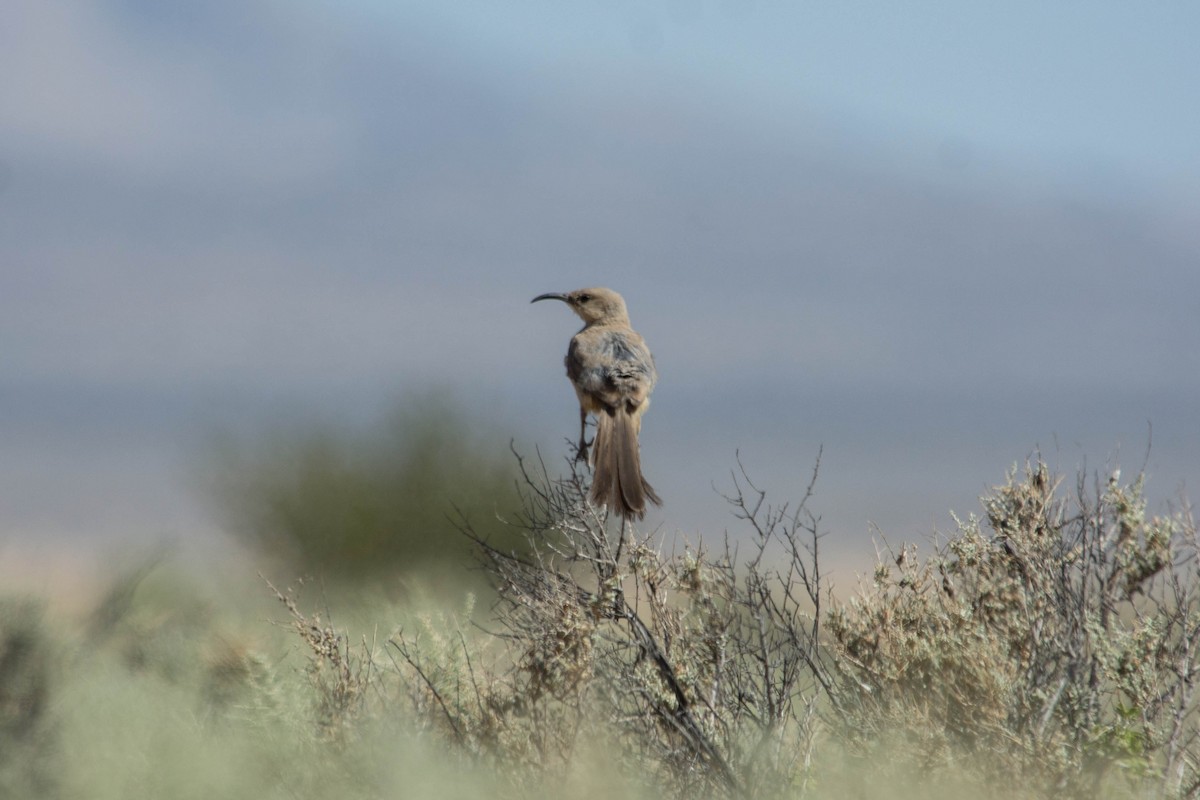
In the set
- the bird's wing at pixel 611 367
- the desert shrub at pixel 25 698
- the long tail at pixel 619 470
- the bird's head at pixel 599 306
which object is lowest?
the desert shrub at pixel 25 698

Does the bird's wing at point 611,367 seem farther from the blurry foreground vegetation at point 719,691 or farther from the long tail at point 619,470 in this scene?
the blurry foreground vegetation at point 719,691

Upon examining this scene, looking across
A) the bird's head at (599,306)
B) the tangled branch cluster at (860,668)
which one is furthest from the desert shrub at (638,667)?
the bird's head at (599,306)

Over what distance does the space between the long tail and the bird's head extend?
7.00ft

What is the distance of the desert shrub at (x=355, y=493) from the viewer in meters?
16.6

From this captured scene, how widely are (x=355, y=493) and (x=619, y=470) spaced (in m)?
10.2

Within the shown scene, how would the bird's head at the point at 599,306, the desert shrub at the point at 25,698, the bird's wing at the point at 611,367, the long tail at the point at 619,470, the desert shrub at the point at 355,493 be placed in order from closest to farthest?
the desert shrub at the point at 25,698
the long tail at the point at 619,470
the bird's wing at the point at 611,367
the bird's head at the point at 599,306
the desert shrub at the point at 355,493

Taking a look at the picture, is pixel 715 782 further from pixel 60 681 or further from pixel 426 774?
pixel 60 681

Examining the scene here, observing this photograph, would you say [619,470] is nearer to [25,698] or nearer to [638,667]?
[638,667]

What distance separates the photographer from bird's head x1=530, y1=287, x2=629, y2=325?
9.79 metres

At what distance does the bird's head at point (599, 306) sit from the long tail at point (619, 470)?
213 centimetres

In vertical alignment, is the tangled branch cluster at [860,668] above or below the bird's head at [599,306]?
below

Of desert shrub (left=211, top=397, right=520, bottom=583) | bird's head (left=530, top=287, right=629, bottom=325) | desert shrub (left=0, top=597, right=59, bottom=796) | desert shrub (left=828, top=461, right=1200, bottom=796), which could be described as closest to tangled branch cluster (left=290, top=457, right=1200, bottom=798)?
desert shrub (left=828, top=461, right=1200, bottom=796)

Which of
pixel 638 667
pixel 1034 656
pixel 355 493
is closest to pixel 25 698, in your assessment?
pixel 638 667

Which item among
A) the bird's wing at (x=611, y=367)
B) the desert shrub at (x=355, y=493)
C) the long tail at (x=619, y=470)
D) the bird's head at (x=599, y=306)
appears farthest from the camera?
the desert shrub at (x=355, y=493)
